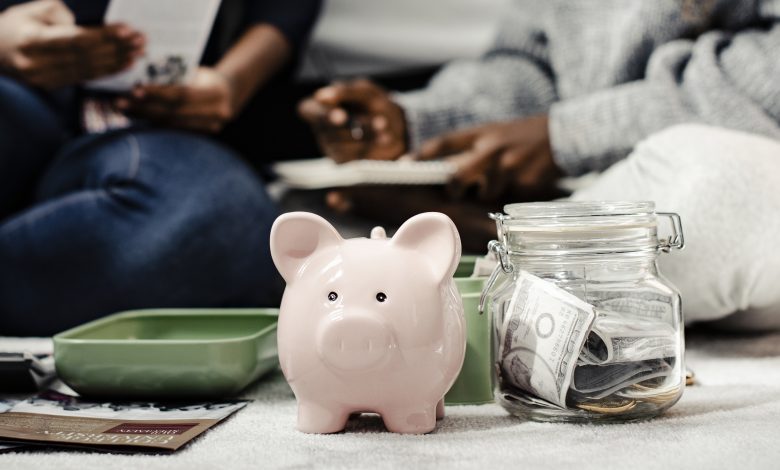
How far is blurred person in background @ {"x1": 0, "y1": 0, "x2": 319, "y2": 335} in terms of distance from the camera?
92 cm

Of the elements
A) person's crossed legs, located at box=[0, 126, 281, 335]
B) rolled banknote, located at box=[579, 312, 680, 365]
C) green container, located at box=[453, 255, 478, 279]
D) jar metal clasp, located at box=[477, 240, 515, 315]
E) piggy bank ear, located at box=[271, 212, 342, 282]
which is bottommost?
person's crossed legs, located at box=[0, 126, 281, 335]

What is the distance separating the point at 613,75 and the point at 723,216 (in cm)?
42

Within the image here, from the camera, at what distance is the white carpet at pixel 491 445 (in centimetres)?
46

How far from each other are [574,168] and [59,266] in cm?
66

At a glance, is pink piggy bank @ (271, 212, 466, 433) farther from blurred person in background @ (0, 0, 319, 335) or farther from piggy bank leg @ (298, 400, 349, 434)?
blurred person in background @ (0, 0, 319, 335)

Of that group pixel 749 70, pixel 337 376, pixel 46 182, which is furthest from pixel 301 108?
pixel 337 376

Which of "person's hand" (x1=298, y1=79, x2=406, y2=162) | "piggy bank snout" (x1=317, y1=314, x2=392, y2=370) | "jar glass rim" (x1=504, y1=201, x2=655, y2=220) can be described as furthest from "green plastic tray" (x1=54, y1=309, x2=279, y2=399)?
"person's hand" (x1=298, y1=79, x2=406, y2=162)

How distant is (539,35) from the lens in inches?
50.1

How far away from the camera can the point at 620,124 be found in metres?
0.96

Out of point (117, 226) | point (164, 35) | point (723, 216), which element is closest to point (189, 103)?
point (164, 35)

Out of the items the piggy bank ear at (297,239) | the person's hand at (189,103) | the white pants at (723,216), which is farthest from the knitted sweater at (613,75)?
the piggy bank ear at (297,239)

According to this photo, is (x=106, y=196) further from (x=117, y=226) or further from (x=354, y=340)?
(x=354, y=340)

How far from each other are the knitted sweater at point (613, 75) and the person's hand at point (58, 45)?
43 centimetres

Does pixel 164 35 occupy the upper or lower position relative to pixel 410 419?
upper
